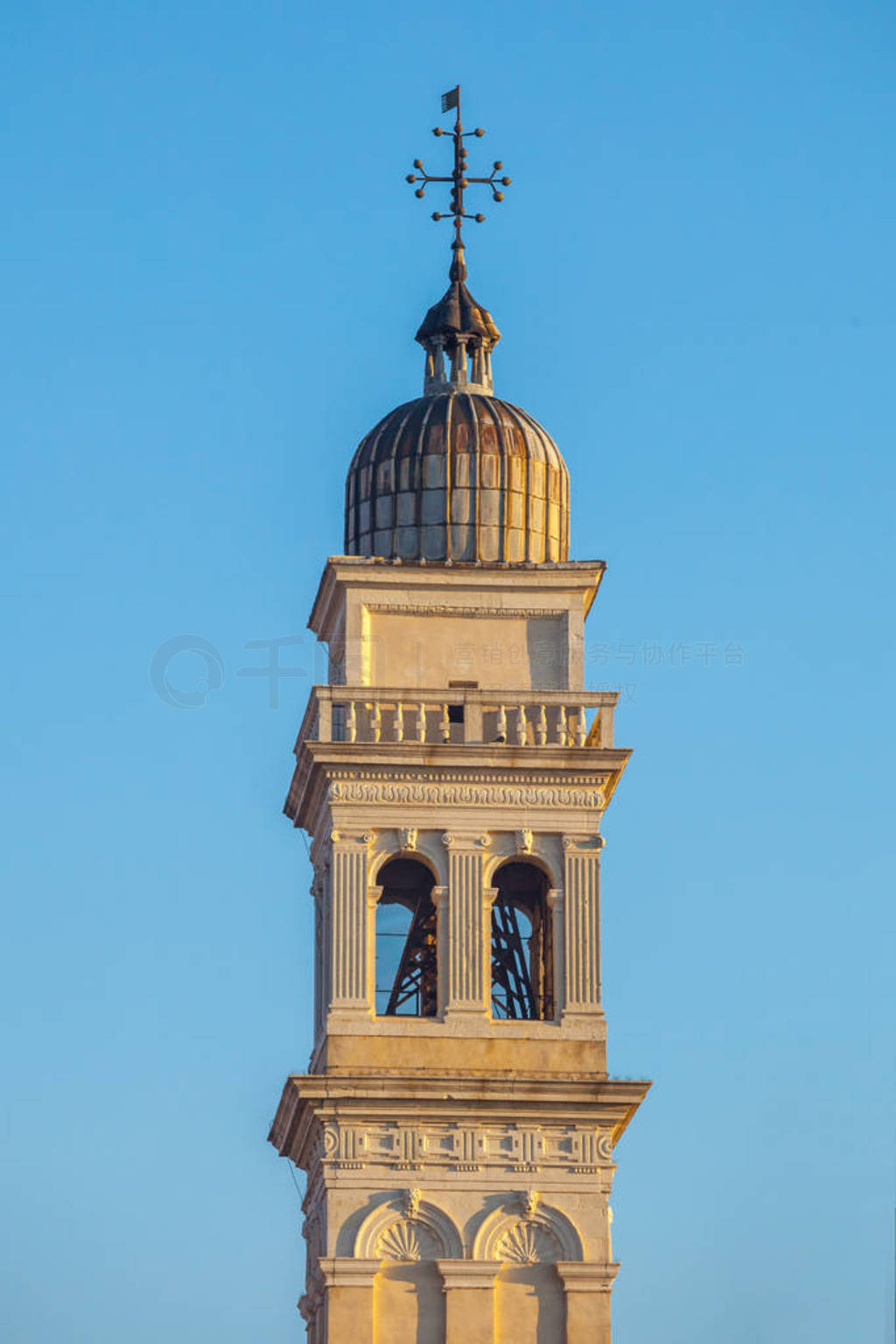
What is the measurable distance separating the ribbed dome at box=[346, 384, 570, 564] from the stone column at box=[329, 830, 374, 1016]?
526 cm

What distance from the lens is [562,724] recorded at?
2709 inches

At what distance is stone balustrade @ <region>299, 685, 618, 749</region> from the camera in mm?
68500

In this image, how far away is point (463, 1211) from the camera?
216ft

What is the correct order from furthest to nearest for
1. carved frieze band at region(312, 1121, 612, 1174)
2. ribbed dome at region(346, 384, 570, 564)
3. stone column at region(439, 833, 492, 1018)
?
ribbed dome at region(346, 384, 570, 564)
stone column at region(439, 833, 492, 1018)
carved frieze band at region(312, 1121, 612, 1174)

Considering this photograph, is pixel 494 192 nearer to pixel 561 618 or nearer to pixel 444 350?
pixel 444 350

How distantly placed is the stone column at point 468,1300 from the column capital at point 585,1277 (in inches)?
41.3

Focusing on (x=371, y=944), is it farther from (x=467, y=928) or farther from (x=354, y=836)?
(x=354, y=836)

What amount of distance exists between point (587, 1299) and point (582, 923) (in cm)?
605

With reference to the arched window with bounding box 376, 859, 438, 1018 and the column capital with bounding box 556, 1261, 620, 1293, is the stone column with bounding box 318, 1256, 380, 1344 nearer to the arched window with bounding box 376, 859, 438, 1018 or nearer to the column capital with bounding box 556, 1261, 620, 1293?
the column capital with bounding box 556, 1261, 620, 1293

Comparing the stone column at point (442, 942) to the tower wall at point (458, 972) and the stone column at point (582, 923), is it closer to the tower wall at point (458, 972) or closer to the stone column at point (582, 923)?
the tower wall at point (458, 972)

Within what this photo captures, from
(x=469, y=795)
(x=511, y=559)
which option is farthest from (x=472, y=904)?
(x=511, y=559)

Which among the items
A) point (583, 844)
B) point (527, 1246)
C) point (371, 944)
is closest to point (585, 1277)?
point (527, 1246)

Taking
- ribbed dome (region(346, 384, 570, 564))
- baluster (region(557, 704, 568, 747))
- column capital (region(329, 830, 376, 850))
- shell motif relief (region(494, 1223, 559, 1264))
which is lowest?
shell motif relief (region(494, 1223, 559, 1264))

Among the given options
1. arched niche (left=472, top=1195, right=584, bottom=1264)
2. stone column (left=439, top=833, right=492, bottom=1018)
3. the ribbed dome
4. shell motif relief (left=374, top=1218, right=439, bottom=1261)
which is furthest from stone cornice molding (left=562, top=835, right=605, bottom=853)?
shell motif relief (left=374, top=1218, right=439, bottom=1261)
